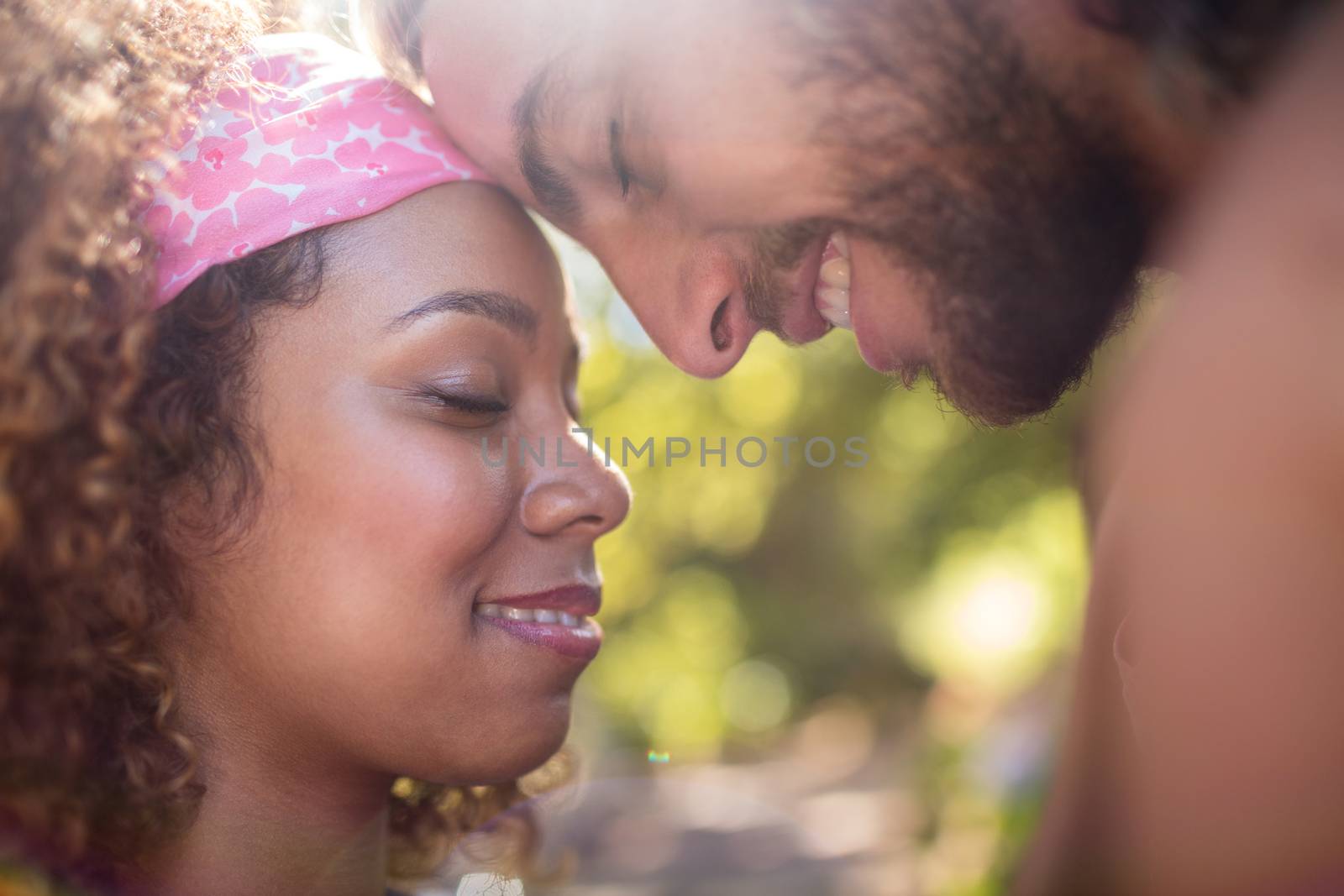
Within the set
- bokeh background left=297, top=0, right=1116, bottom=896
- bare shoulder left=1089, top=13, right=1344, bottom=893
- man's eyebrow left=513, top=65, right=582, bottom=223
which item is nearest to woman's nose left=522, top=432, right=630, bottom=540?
man's eyebrow left=513, top=65, right=582, bottom=223

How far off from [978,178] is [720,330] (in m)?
0.59

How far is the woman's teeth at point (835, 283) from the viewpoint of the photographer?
2.03 m

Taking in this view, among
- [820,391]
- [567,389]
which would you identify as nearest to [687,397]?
[820,391]

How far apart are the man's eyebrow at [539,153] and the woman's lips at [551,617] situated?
769 mm

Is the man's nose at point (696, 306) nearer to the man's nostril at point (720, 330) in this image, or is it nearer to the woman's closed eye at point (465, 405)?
the man's nostril at point (720, 330)

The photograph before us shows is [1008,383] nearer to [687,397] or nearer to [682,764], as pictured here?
[687,397]

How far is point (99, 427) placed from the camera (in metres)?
1.77

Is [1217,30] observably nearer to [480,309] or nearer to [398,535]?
[480,309]

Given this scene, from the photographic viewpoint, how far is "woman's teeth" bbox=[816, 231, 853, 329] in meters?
2.03

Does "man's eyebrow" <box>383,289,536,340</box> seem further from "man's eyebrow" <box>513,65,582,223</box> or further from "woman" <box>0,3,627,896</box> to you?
"man's eyebrow" <box>513,65,582,223</box>

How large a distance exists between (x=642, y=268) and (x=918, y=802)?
21.9ft

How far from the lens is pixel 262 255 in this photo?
193cm

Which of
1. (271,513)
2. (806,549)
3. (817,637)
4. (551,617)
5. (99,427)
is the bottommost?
(817,637)

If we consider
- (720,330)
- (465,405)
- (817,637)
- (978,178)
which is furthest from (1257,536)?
(817,637)
